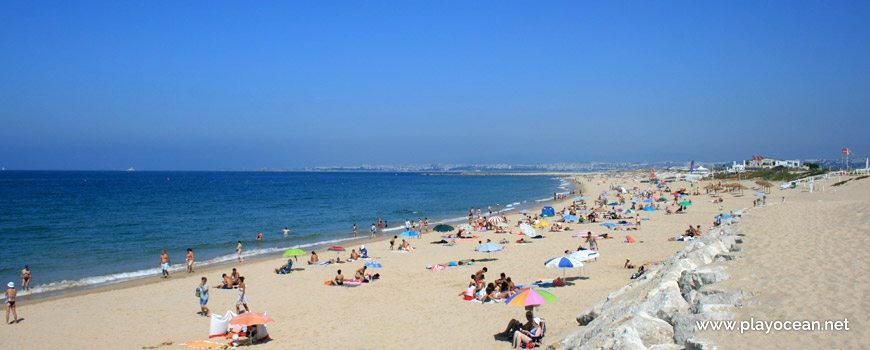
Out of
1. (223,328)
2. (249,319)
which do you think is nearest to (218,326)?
(223,328)

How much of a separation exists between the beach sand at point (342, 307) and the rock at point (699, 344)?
97.6 inches

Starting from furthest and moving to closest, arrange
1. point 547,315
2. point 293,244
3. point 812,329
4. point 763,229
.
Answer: point 293,244 → point 763,229 → point 547,315 → point 812,329

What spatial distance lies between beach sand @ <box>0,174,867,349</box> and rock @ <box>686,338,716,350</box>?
248 cm

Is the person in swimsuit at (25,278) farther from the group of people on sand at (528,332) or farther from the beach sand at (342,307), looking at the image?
the group of people on sand at (528,332)

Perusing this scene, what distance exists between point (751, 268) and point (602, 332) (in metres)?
4.21

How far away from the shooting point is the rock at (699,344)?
17.3ft

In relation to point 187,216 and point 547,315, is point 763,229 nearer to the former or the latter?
point 547,315

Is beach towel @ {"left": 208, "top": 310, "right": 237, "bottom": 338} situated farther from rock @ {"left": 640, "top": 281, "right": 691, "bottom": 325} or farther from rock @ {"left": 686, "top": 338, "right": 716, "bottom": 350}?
rock @ {"left": 686, "top": 338, "right": 716, "bottom": 350}

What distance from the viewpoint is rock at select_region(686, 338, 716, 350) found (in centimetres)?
527

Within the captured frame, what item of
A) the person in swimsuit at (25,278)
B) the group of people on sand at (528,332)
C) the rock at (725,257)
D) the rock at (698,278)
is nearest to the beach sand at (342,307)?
the group of people on sand at (528,332)

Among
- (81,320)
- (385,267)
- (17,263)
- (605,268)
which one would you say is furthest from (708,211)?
(17,263)

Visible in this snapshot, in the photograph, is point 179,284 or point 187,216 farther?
point 187,216

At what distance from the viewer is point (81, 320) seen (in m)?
13.0

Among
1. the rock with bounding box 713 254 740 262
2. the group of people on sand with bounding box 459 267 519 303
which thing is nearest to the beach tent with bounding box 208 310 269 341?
the group of people on sand with bounding box 459 267 519 303
